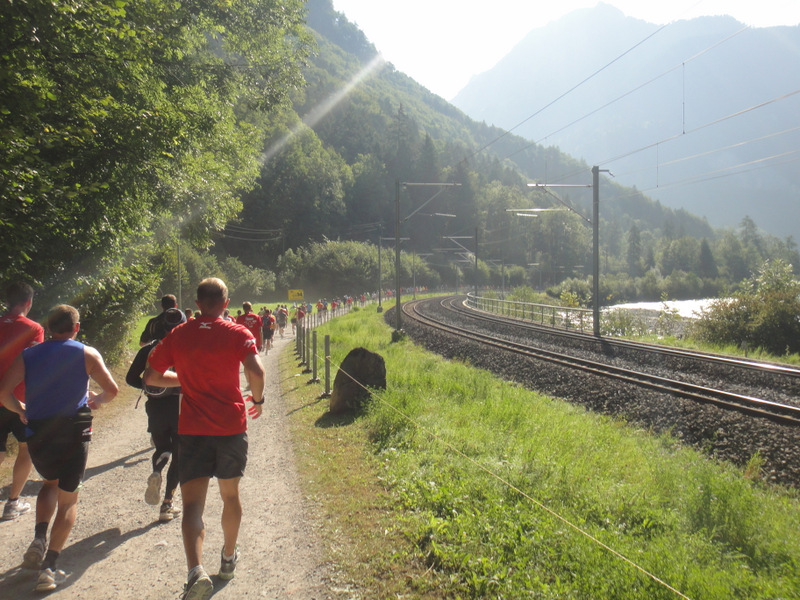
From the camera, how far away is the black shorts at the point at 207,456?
3.97m

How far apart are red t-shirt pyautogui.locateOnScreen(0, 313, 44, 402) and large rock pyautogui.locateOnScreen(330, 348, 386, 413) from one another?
555cm

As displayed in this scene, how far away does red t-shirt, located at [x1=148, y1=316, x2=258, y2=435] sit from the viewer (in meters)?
3.93

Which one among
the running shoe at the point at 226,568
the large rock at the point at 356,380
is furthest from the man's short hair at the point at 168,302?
the large rock at the point at 356,380

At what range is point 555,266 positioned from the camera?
4973 inches

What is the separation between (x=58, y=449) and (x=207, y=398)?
52.6 inches

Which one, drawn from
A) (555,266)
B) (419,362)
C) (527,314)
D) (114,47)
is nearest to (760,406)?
(419,362)

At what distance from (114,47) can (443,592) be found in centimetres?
805

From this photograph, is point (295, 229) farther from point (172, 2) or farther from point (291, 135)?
point (172, 2)

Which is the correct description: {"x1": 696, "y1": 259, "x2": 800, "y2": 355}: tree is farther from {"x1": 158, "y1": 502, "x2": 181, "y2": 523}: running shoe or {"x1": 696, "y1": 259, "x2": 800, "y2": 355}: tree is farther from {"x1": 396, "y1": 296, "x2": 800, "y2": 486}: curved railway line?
{"x1": 158, "y1": 502, "x2": 181, "y2": 523}: running shoe

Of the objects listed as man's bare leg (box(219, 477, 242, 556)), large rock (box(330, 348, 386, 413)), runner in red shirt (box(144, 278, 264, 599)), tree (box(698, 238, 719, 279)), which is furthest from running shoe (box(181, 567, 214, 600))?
tree (box(698, 238, 719, 279))

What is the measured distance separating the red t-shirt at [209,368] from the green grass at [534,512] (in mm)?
1633

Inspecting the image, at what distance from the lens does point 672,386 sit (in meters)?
13.4

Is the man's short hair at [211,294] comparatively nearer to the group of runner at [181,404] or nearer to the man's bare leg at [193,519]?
the group of runner at [181,404]

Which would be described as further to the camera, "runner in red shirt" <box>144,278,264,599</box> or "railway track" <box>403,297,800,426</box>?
"railway track" <box>403,297,800,426</box>
